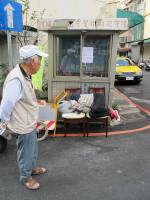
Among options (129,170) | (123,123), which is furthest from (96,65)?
(129,170)

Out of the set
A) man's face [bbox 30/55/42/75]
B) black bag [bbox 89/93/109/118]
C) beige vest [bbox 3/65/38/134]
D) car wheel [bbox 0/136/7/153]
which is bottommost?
car wheel [bbox 0/136/7/153]

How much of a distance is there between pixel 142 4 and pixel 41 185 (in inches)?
1328

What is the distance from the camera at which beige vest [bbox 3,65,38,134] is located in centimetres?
296

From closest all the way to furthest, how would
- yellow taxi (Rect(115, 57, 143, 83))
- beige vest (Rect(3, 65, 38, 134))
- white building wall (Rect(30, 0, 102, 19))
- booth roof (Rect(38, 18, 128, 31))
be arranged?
beige vest (Rect(3, 65, 38, 134)) → booth roof (Rect(38, 18, 128, 31)) → white building wall (Rect(30, 0, 102, 19)) → yellow taxi (Rect(115, 57, 143, 83))

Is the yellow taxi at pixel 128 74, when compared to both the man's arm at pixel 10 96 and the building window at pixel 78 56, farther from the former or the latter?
the man's arm at pixel 10 96

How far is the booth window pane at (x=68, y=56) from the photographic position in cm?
593

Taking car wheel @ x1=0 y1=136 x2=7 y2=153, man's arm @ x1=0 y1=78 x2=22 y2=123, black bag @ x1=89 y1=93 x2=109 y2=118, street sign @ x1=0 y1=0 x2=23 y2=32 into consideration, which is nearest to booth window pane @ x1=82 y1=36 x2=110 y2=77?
black bag @ x1=89 y1=93 x2=109 y2=118

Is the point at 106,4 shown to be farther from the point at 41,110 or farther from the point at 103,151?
the point at 103,151

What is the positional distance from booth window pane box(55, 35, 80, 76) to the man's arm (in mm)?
3201

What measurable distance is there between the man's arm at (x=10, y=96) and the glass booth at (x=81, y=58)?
2.93 meters

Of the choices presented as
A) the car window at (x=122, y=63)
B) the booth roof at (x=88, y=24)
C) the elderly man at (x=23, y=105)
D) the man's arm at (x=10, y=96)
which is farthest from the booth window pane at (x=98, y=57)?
the car window at (x=122, y=63)

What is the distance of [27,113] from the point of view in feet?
10.2

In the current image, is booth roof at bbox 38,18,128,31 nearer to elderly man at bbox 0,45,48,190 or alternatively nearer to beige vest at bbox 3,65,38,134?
elderly man at bbox 0,45,48,190

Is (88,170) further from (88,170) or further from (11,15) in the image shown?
(11,15)
